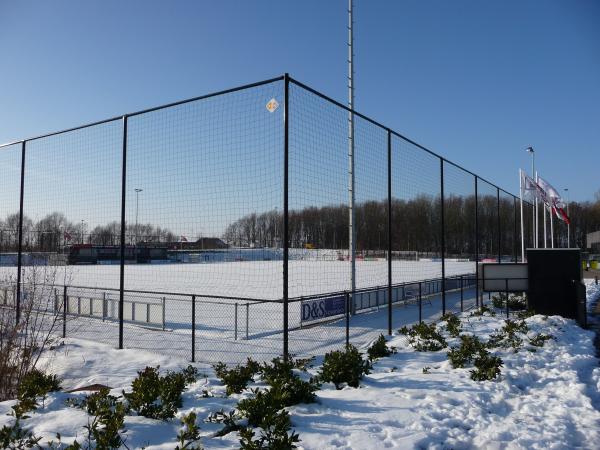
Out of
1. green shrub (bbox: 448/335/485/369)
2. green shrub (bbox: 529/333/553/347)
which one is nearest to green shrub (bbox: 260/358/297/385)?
green shrub (bbox: 448/335/485/369)

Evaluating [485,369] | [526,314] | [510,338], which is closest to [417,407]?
[485,369]

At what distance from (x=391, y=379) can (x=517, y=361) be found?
7.23 ft

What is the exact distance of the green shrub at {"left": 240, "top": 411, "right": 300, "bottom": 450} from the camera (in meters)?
3.22

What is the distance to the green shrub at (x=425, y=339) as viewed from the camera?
7523 mm

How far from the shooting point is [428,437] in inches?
152

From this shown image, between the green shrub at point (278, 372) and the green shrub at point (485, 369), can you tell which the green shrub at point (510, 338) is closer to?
the green shrub at point (485, 369)

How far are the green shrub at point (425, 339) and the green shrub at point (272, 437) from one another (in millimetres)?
4454

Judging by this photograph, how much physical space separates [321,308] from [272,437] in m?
5.89

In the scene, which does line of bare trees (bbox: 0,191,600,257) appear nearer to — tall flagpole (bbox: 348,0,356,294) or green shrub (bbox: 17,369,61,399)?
tall flagpole (bbox: 348,0,356,294)

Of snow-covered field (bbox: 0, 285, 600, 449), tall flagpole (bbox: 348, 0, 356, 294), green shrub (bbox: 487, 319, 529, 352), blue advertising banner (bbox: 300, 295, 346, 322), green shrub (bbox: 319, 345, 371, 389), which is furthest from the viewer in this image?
tall flagpole (bbox: 348, 0, 356, 294)

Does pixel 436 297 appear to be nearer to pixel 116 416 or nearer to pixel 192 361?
pixel 192 361

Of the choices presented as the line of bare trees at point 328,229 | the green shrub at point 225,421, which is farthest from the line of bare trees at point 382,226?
the green shrub at point 225,421

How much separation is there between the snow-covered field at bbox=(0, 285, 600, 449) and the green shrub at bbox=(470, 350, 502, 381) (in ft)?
0.45

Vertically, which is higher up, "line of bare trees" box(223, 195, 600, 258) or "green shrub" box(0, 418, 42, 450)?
"line of bare trees" box(223, 195, 600, 258)
